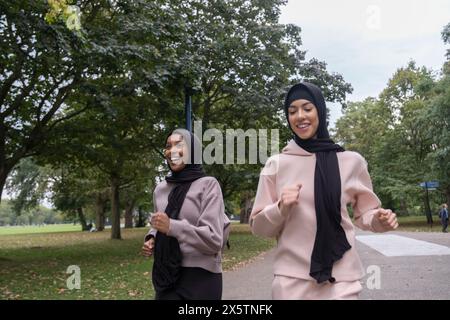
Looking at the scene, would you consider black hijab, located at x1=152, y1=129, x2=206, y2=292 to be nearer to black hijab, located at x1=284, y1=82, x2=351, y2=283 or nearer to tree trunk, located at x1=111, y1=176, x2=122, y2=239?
black hijab, located at x1=284, y1=82, x2=351, y2=283

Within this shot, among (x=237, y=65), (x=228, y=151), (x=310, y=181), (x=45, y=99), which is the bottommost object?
(x=310, y=181)

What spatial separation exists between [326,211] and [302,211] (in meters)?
0.13

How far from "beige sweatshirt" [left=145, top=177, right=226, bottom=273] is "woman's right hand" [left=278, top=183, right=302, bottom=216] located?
78 cm

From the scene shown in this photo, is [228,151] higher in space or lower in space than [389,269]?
higher

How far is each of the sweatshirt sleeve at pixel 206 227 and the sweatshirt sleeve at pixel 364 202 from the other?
92 centimetres

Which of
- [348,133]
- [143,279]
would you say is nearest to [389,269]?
[143,279]

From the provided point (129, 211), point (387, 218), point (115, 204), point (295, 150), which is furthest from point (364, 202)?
point (129, 211)

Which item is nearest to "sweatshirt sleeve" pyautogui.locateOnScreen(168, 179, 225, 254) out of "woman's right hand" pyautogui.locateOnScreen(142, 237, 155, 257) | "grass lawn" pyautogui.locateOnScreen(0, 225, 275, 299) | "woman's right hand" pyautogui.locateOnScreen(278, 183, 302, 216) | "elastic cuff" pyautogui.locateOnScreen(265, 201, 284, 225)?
"woman's right hand" pyautogui.locateOnScreen(142, 237, 155, 257)

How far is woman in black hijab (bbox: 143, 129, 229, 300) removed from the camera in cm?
312

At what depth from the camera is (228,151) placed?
58.0ft

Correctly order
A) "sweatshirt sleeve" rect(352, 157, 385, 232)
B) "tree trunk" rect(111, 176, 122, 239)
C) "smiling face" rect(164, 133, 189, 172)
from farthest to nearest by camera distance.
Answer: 1. "tree trunk" rect(111, 176, 122, 239)
2. "smiling face" rect(164, 133, 189, 172)
3. "sweatshirt sleeve" rect(352, 157, 385, 232)

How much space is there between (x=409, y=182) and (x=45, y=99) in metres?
27.9
